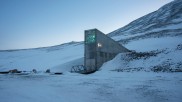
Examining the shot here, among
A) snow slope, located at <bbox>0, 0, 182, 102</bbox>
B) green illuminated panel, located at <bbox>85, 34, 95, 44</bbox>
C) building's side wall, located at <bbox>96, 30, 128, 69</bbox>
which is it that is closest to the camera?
snow slope, located at <bbox>0, 0, 182, 102</bbox>

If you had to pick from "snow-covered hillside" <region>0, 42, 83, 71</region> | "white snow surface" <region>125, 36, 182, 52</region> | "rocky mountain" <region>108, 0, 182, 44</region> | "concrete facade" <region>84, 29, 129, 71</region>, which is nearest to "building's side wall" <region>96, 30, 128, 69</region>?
"concrete facade" <region>84, 29, 129, 71</region>

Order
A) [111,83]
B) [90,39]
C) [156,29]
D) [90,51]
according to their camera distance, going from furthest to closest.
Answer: [156,29], [90,39], [90,51], [111,83]

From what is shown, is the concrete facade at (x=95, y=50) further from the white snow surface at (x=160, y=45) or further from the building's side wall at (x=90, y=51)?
the white snow surface at (x=160, y=45)

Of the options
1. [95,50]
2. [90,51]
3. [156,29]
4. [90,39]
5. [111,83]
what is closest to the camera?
[111,83]

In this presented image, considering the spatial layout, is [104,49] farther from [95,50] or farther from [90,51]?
[90,51]

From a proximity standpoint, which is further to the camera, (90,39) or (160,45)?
(160,45)

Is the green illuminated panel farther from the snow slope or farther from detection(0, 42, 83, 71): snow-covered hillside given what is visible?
detection(0, 42, 83, 71): snow-covered hillside

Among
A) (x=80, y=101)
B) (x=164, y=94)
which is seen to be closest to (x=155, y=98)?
(x=164, y=94)

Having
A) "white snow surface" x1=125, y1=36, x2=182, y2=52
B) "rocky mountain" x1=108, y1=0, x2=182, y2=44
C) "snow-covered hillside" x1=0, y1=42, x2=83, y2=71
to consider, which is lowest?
"snow-covered hillside" x1=0, y1=42, x2=83, y2=71

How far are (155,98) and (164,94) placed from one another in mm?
1066

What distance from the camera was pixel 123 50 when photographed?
35.2 metres

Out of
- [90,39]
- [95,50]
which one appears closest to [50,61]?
[90,39]

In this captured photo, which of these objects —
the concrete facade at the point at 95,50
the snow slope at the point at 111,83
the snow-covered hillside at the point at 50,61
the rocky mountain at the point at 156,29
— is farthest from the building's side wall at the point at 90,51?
the rocky mountain at the point at 156,29

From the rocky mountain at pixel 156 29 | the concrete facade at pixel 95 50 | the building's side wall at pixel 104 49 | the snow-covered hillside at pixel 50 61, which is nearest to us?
the concrete facade at pixel 95 50
